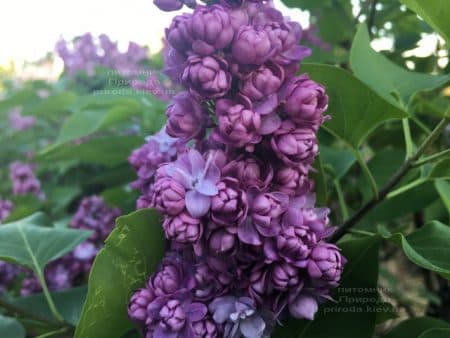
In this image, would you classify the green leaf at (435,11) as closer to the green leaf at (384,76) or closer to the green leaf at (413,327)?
the green leaf at (384,76)

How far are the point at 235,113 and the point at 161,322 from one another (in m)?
0.25

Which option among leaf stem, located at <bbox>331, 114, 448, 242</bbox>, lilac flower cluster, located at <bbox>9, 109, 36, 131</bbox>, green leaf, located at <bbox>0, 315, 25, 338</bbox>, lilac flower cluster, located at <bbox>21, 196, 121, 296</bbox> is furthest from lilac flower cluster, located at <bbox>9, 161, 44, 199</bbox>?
leaf stem, located at <bbox>331, 114, 448, 242</bbox>

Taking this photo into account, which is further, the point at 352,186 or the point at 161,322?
the point at 352,186

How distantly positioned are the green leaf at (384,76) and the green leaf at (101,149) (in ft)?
2.08

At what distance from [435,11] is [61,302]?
2.46ft

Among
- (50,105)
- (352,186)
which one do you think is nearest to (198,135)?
(352,186)

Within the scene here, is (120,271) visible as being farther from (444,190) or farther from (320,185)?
(444,190)

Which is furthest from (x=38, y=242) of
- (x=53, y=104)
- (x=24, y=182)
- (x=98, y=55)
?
(x=98, y=55)

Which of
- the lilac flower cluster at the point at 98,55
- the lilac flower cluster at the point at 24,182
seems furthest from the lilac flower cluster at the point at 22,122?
the lilac flower cluster at the point at 24,182

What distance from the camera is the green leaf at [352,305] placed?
0.75 m

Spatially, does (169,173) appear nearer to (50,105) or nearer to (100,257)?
(100,257)

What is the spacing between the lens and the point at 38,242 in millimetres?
985

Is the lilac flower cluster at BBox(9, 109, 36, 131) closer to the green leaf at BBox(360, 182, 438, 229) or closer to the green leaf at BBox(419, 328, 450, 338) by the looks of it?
the green leaf at BBox(360, 182, 438, 229)

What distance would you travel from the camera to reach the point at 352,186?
1.39 meters
